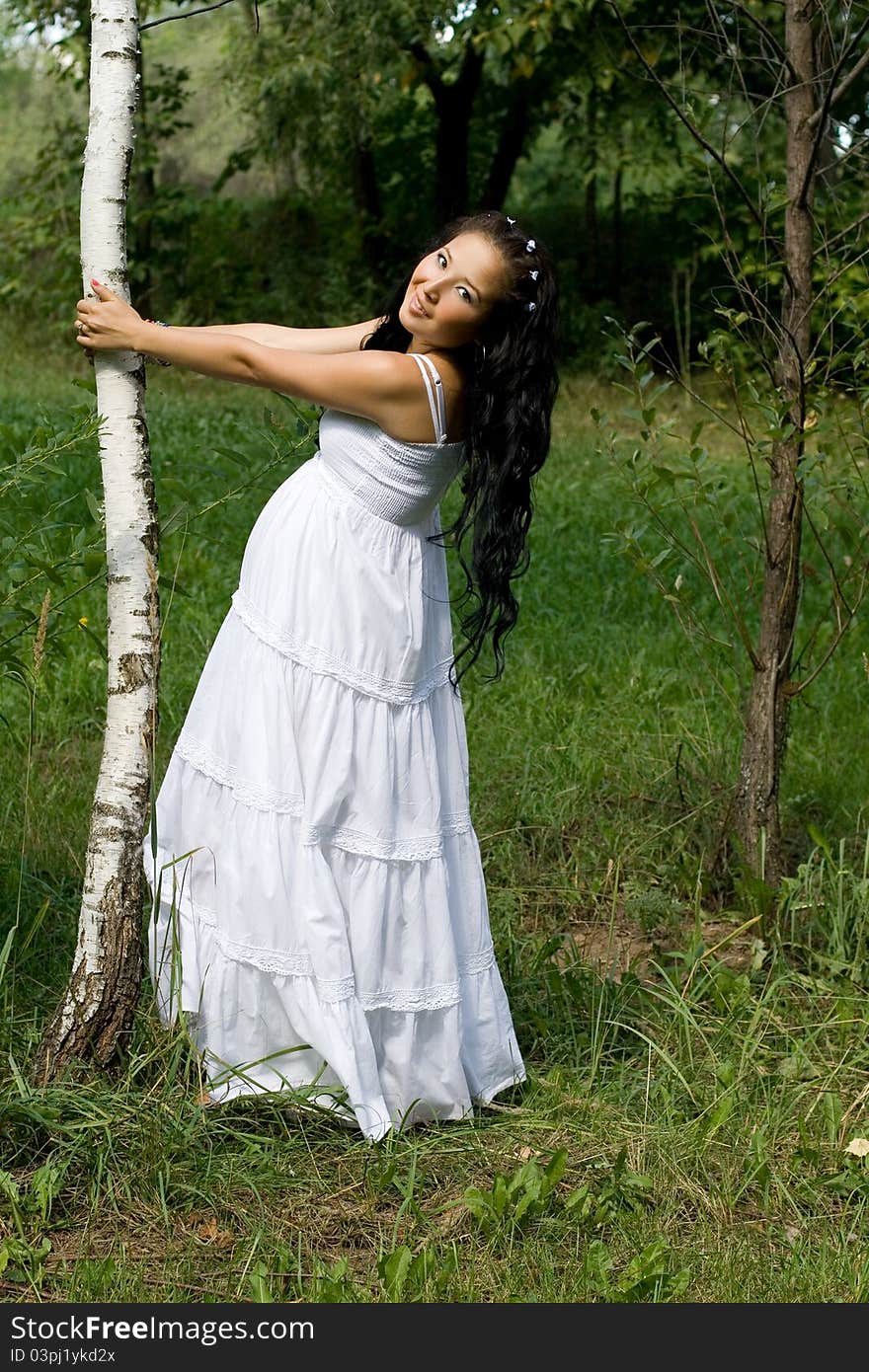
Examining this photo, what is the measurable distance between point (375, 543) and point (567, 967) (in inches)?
52.0

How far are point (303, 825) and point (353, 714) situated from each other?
0.76ft

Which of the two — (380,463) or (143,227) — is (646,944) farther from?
(143,227)

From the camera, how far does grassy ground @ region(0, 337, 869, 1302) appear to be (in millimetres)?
2455

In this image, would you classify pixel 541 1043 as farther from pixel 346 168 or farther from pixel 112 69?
pixel 346 168

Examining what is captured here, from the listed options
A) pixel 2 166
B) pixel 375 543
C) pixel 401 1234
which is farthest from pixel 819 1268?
pixel 2 166

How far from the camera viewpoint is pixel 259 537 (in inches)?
110

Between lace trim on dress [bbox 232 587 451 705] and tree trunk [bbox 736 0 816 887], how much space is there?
1204 mm

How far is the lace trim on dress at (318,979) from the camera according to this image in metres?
2.74

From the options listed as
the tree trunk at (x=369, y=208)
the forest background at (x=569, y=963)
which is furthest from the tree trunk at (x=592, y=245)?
the forest background at (x=569, y=963)

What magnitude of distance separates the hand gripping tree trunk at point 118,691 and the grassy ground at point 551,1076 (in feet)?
0.25

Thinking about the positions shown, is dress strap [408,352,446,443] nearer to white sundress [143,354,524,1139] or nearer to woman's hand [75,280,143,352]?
white sundress [143,354,524,1139]

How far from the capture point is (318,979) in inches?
107

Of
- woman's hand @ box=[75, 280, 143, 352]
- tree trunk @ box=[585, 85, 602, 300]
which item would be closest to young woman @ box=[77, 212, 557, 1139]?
woman's hand @ box=[75, 280, 143, 352]

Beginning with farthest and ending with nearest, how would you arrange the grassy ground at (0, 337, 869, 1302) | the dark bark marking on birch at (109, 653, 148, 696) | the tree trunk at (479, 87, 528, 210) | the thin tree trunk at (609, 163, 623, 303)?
the thin tree trunk at (609, 163, 623, 303)
the tree trunk at (479, 87, 528, 210)
the dark bark marking on birch at (109, 653, 148, 696)
the grassy ground at (0, 337, 869, 1302)
